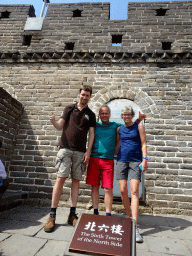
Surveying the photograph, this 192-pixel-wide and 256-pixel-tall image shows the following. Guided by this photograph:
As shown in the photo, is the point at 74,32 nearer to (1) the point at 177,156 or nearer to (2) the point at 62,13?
(2) the point at 62,13

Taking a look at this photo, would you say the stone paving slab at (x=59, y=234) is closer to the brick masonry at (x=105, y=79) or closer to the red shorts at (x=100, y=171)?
the red shorts at (x=100, y=171)

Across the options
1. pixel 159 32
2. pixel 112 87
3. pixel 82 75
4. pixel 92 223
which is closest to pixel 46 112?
pixel 82 75

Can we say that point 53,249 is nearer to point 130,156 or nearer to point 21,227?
point 21,227

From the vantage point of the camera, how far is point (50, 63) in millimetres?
4992

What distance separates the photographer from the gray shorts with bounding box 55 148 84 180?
2.46 meters

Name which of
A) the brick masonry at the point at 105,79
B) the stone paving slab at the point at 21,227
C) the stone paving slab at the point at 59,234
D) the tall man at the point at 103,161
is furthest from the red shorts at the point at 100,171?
the brick masonry at the point at 105,79

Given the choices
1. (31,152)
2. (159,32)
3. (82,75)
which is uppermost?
(159,32)

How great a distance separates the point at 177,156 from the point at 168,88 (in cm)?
181

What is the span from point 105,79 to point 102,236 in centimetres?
398

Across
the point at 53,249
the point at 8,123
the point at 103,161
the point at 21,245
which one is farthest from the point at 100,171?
the point at 8,123

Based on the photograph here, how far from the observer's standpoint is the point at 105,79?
4.68 metres

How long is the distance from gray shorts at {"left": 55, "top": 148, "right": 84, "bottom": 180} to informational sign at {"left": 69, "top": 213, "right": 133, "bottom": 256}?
86cm

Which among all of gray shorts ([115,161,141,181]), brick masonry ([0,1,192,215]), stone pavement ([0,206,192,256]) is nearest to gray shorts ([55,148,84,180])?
gray shorts ([115,161,141,181])

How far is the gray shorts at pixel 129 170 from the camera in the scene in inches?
96.0
